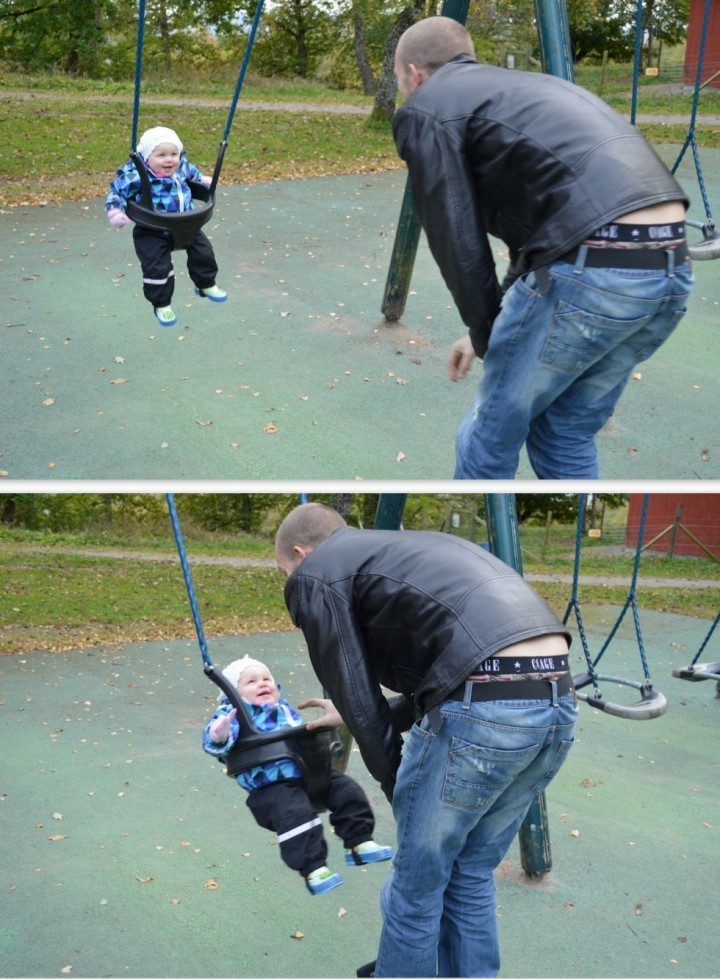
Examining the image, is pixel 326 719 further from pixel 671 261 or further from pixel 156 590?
pixel 156 590

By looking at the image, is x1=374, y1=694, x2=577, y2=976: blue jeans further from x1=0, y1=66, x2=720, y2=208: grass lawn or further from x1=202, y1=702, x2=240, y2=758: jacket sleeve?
x1=0, y1=66, x2=720, y2=208: grass lawn

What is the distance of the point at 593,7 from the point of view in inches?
517

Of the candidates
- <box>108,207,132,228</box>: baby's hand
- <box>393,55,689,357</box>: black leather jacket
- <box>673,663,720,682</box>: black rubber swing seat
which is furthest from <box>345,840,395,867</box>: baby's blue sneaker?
<box>108,207,132,228</box>: baby's hand

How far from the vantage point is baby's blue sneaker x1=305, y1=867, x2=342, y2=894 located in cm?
331

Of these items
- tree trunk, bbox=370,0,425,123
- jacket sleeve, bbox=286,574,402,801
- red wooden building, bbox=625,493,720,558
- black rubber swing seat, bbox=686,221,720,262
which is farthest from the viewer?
red wooden building, bbox=625,493,720,558

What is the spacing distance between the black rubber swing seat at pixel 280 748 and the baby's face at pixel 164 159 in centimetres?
213

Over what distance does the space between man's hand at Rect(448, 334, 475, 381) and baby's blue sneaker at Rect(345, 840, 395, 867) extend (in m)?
1.40

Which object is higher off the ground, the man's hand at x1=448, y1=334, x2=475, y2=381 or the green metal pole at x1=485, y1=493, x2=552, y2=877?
the man's hand at x1=448, y1=334, x2=475, y2=381

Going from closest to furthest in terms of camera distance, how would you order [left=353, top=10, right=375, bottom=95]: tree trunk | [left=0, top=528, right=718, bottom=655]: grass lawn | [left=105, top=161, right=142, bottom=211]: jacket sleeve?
[left=105, top=161, right=142, bottom=211]: jacket sleeve, [left=0, top=528, right=718, bottom=655]: grass lawn, [left=353, top=10, right=375, bottom=95]: tree trunk

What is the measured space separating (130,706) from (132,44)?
1125 centimetres

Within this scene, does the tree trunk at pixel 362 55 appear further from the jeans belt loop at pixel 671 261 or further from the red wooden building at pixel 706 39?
the jeans belt loop at pixel 671 261

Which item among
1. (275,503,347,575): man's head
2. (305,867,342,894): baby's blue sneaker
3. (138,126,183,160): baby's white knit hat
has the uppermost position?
→ (138,126,183,160): baby's white knit hat

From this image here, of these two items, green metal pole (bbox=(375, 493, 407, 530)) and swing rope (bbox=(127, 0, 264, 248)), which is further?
green metal pole (bbox=(375, 493, 407, 530))

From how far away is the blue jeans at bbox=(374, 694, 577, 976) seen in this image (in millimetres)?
2688
